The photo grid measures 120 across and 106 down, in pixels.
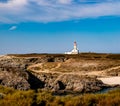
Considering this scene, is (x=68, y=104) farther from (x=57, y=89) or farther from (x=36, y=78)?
(x=36, y=78)

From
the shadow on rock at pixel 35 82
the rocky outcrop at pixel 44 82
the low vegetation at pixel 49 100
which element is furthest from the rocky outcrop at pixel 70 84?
the low vegetation at pixel 49 100

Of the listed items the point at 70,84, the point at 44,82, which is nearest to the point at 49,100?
the point at 70,84

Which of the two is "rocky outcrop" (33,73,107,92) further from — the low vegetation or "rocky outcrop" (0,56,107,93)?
the low vegetation

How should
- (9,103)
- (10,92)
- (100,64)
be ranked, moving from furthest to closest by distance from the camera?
(100,64)
(10,92)
(9,103)

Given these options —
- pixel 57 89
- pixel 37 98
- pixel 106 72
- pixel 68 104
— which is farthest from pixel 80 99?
pixel 106 72

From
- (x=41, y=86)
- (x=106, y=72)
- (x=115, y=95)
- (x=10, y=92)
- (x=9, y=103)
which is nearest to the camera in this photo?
(x=9, y=103)

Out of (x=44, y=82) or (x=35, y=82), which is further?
(x=44, y=82)

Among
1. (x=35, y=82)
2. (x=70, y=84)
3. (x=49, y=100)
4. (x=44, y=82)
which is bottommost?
(x=70, y=84)

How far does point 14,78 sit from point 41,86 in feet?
14.8

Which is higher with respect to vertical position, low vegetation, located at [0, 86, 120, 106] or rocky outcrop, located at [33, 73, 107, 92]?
low vegetation, located at [0, 86, 120, 106]

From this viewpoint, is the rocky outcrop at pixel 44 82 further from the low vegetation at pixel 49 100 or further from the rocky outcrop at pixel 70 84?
the low vegetation at pixel 49 100

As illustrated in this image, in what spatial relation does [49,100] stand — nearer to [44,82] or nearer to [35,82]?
[35,82]

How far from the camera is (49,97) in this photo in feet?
62.6

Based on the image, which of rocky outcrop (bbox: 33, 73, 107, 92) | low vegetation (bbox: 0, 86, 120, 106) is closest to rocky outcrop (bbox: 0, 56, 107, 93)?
rocky outcrop (bbox: 33, 73, 107, 92)
